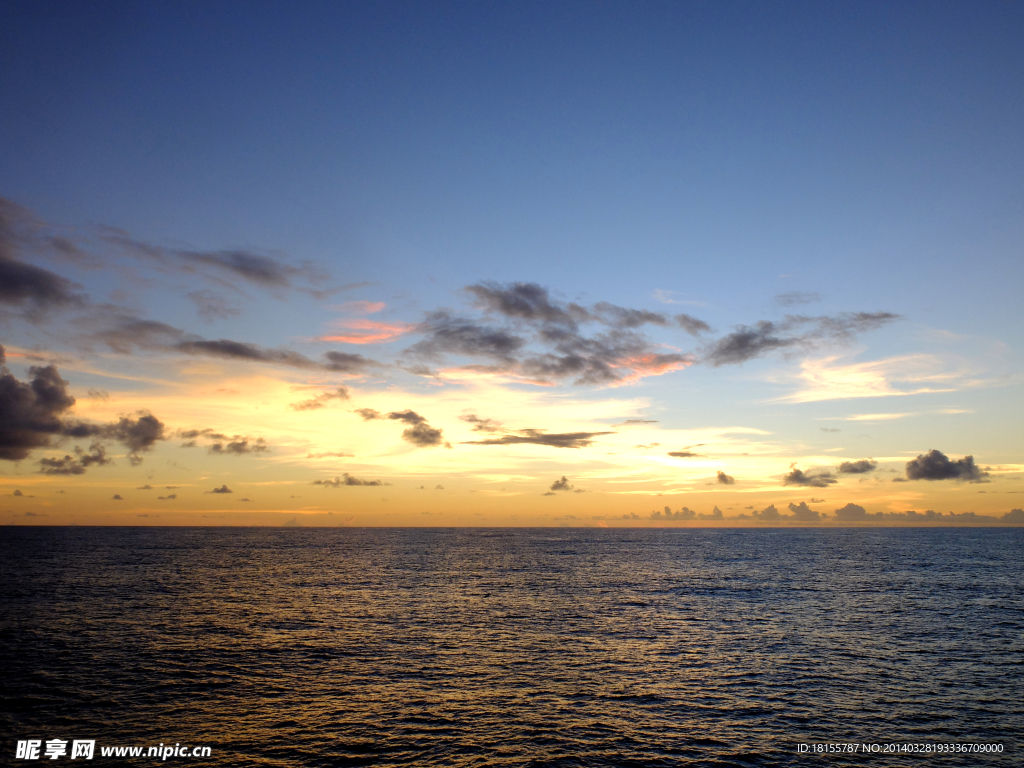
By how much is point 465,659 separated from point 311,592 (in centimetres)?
4946

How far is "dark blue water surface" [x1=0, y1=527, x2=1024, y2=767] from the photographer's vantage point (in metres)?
32.1

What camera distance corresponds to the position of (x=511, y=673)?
4525 cm

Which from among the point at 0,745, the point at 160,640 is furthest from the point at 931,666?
the point at 160,640

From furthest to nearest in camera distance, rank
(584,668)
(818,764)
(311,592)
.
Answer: (311,592) → (584,668) → (818,764)

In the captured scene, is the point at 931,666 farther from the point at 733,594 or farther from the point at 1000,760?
the point at 733,594

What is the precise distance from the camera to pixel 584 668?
4684cm

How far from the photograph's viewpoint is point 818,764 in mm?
29578

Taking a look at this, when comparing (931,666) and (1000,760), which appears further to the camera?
(931,666)

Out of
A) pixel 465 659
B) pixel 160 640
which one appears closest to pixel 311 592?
pixel 160 640

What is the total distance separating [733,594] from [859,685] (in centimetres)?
4932

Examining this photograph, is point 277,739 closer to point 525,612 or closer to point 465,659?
point 465,659

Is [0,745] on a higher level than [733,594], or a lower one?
higher

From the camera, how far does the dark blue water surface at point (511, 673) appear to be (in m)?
32.1

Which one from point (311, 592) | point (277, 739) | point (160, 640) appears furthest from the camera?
point (311, 592)
